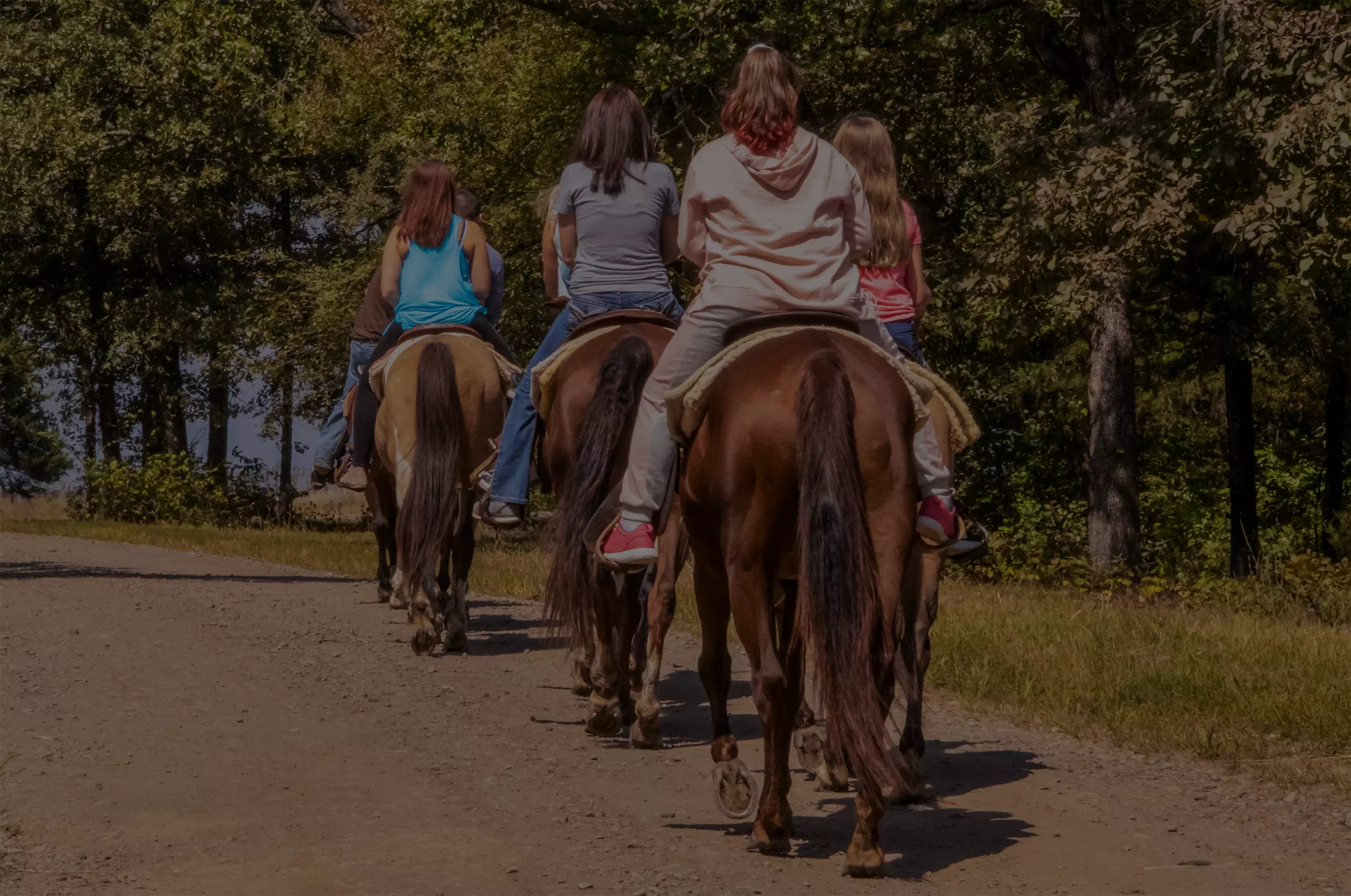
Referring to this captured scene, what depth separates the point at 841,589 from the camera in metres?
5.22

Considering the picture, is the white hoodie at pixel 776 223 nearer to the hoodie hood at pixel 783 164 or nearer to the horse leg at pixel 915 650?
the hoodie hood at pixel 783 164

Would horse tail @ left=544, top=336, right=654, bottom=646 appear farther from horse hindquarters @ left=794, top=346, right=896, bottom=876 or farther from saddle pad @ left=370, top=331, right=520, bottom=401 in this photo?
saddle pad @ left=370, top=331, right=520, bottom=401

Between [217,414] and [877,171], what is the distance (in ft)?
113

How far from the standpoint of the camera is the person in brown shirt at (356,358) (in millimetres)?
13000

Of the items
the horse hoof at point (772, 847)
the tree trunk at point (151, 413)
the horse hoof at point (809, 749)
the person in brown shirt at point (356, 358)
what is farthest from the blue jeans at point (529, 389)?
the tree trunk at point (151, 413)

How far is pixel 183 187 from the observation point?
105 ft

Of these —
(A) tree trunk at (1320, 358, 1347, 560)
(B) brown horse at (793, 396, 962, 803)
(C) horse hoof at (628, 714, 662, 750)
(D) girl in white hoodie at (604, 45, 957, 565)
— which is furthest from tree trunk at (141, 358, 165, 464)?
(D) girl in white hoodie at (604, 45, 957, 565)

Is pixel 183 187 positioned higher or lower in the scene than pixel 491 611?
higher

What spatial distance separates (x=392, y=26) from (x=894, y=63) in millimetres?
8259

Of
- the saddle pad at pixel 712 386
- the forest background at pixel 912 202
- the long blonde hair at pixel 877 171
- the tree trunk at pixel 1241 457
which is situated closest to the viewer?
the saddle pad at pixel 712 386

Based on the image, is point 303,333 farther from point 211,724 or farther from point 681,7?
point 211,724

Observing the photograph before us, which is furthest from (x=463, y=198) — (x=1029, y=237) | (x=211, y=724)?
(x=1029, y=237)

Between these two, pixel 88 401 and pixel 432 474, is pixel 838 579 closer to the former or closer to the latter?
pixel 432 474

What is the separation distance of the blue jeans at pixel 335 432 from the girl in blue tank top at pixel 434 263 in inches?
84.1
